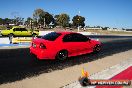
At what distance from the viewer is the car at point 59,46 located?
1134cm

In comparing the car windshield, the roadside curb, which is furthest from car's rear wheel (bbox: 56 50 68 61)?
the roadside curb

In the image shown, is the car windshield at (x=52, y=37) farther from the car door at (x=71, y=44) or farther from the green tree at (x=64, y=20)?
the green tree at (x=64, y=20)

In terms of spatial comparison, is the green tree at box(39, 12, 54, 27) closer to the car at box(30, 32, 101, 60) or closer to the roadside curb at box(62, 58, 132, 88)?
the car at box(30, 32, 101, 60)

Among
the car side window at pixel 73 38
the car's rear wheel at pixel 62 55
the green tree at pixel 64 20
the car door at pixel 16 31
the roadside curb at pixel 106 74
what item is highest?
the green tree at pixel 64 20

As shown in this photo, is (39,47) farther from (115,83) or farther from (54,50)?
(115,83)

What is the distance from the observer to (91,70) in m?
10.3

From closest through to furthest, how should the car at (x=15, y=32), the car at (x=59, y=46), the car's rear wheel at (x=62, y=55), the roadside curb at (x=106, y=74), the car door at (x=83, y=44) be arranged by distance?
the roadside curb at (x=106, y=74) < the car at (x=59, y=46) < the car's rear wheel at (x=62, y=55) < the car door at (x=83, y=44) < the car at (x=15, y=32)

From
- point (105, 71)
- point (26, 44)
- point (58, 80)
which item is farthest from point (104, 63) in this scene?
point (26, 44)

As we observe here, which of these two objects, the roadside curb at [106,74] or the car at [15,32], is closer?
the roadside curb at [106,74]

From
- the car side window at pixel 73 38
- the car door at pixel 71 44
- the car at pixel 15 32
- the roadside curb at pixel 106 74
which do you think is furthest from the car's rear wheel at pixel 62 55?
the car at pixel 15 32

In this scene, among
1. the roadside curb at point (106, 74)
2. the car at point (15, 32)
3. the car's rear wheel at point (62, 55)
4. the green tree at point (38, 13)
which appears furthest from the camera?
the green tree at point (38, 13)

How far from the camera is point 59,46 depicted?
1183 centimetres

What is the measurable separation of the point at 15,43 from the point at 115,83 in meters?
14.3

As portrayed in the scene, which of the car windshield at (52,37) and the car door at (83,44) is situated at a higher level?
the car windshield at (52,37)
